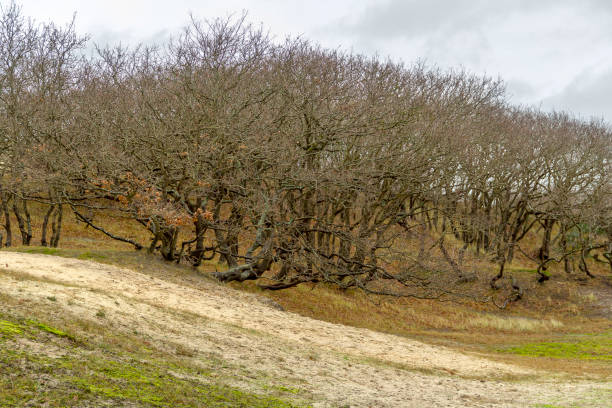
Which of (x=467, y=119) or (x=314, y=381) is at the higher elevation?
(x=467, y=119)

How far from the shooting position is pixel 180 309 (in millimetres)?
13266

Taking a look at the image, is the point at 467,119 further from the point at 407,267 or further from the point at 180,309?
the point at 180,309

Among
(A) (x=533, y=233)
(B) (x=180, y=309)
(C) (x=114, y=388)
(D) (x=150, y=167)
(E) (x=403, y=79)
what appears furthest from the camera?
(A) (x=533, y=233)

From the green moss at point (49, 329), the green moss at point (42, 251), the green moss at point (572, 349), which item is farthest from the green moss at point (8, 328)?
the green moss at point (572, 349)

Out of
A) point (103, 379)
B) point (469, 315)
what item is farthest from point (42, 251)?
point (469, 315)

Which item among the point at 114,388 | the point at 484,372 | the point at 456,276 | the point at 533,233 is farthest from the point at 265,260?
the point at 533,233

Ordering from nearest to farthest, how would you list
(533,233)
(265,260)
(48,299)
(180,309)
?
1. (48,299)
2. (180,309)
3. (265,260)
4. (533,233)

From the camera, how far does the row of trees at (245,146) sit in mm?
19312

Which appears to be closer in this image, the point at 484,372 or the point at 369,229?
the point at 484,372

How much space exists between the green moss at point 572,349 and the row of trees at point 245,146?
4884mm

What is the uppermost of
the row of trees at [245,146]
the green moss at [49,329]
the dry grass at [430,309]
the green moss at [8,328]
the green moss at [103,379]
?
the row of trees at [245,146]

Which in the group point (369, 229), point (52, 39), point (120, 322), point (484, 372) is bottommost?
point (484, 372)

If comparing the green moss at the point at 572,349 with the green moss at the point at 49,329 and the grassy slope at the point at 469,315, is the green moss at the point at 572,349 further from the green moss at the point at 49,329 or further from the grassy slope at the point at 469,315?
the green moss at the point at 49,329

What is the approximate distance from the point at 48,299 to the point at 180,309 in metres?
3.90
